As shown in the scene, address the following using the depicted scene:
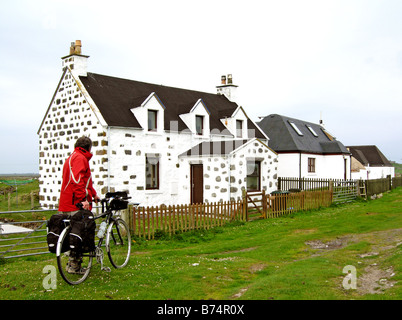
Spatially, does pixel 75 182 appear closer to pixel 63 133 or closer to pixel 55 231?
pixel 55 231

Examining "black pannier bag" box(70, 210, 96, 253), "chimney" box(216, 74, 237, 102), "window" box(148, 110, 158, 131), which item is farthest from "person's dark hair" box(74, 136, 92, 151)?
"chimney" box(216, 74, 237, 102)

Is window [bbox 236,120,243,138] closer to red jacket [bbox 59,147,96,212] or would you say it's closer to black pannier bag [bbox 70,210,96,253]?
red jacket [bbox 59,147,96,212]

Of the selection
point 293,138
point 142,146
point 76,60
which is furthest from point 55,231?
point 293,138

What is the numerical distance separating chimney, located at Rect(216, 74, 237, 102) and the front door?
10.3m

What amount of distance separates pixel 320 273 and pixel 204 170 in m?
12.1

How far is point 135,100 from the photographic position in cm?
2062

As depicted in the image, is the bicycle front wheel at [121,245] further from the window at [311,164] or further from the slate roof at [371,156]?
the slate roof at [371,156]

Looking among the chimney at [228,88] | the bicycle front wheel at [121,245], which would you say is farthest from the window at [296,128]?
the bicycle front wheel at [121,245]

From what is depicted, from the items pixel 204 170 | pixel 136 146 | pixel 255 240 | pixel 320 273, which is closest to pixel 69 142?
pixel 136 146

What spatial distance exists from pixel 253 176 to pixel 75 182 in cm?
1471

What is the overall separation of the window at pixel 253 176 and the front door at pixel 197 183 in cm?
258

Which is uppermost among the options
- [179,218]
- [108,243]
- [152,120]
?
[152,120]

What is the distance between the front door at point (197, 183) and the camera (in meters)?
20.6

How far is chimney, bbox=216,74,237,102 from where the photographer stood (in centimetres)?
2945
